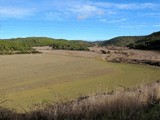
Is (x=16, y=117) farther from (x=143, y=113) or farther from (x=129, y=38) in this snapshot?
(x=129, y=38)

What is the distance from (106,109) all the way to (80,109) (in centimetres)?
57

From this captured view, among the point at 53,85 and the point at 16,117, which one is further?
the point at 53,85

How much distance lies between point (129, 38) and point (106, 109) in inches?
5246

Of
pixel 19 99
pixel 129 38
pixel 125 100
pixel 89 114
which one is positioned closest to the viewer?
pixel 89 114

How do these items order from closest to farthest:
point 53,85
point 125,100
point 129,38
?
point 125,100 < point 53,85 < point 129,38

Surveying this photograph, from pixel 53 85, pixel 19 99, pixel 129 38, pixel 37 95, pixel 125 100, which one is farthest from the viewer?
pixel 129 38

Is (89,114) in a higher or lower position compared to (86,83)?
higher

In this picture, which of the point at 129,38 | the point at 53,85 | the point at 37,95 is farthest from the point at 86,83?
the point at 129,38

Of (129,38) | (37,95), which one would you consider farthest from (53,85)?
(129,38)

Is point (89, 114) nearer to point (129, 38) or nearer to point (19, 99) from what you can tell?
point (19, 99)

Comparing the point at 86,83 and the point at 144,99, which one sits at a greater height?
the point at 144,99

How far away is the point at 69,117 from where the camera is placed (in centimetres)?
668

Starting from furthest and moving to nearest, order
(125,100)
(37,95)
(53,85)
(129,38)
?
(129,38)
(53,85)
(37,95)
(125,100)

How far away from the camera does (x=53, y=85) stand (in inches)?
890
